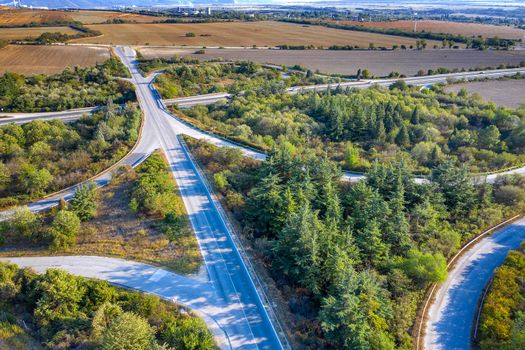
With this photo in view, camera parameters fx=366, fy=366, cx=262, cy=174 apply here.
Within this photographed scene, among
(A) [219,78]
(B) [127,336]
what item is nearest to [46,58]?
(A) [219,78]

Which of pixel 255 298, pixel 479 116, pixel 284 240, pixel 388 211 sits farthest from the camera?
pixel 479 116

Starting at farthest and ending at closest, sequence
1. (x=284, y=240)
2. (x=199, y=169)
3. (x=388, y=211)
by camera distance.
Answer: (x=199, y=169), (x=388, y=211), (x=284, y=240)

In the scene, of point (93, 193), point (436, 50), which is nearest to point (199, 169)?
point (93, 193)

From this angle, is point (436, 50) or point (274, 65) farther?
point (436, 50)

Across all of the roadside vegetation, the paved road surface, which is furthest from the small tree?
the paved road surface

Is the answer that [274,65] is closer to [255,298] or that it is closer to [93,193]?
[93,193]

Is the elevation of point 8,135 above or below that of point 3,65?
below

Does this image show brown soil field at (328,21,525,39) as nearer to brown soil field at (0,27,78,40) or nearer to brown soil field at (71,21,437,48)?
brown soil field at (71,21,437,48)

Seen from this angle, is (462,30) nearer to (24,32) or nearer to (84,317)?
(24,32)
